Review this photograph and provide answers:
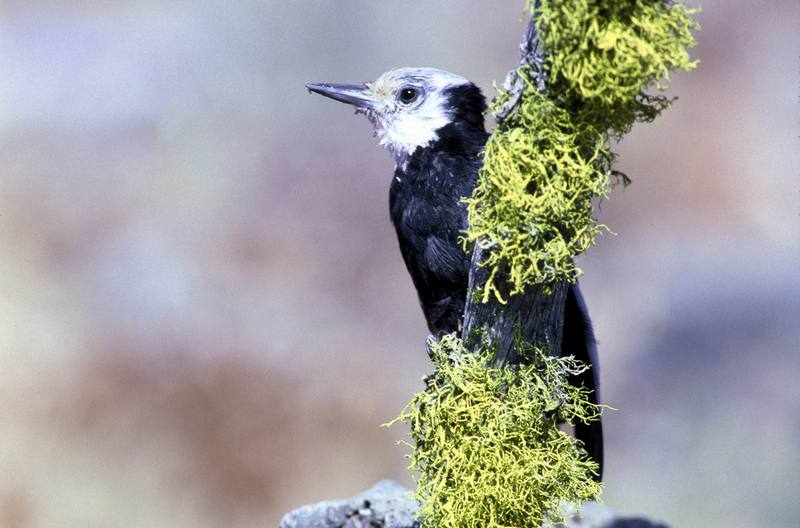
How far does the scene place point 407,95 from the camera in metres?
2.38

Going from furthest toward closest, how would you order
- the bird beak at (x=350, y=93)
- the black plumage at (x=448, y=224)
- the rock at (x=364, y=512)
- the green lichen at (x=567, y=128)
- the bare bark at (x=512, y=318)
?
1. the rock at (x=364, y=512)
2. the bird beak at (x=350, y=93)
3. the black plumage at (x=448, y=224)
4. the bare bark at (x=512, y=318)
5. the green lichen at (x=567, y=128)

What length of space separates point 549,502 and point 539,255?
568mm

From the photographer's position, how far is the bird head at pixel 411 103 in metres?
2.31

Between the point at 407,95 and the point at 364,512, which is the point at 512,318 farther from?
the point at 364,512

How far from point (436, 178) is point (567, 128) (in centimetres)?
70

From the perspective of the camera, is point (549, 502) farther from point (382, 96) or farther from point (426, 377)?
point (382, 96)

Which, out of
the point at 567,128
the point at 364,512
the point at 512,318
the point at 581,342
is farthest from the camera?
the point at 364,512

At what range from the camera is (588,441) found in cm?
238

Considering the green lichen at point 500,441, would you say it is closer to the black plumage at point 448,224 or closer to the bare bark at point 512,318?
the bare bark at point 512,318

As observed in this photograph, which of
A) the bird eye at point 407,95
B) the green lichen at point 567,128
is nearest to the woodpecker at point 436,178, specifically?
the bird eye at point 407,95

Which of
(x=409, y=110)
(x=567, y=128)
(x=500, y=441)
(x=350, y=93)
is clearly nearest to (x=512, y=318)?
(x=500, y=441)

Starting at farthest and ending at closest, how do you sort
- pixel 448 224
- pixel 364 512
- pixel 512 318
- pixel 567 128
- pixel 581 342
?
pixel 364 512
pixel 581 342
pixel 448 224
pixel 512 318
pixel 567 128

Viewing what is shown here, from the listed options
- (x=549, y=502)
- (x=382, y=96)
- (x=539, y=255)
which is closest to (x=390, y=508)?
(x=549, y=502)

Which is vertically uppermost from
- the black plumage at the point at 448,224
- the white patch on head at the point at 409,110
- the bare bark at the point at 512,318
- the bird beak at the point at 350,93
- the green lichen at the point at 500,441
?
the bird beak at the point at 350,93
